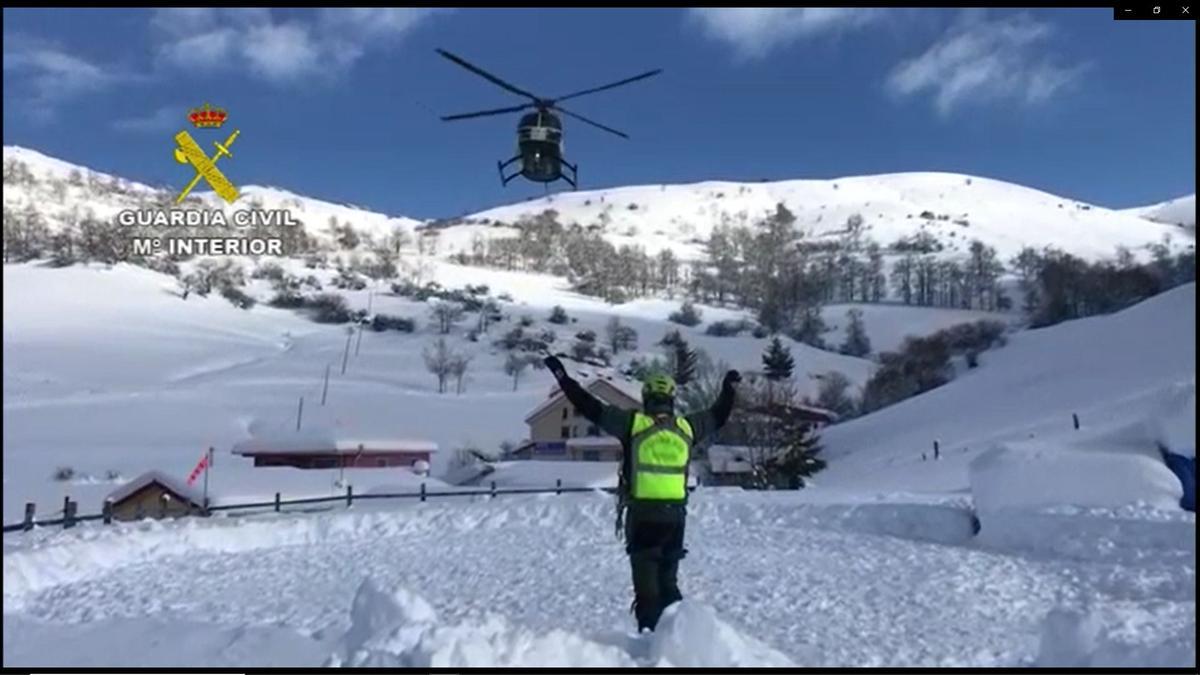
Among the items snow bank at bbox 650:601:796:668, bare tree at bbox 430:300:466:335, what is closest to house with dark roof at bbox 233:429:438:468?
snow bank at bbox 650:601:796:668

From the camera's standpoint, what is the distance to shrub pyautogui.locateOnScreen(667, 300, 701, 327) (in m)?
105

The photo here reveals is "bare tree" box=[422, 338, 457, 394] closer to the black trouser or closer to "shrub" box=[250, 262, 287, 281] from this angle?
"shrub" box=[250, 262, 287, 281]

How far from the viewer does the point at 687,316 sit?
10706 cm

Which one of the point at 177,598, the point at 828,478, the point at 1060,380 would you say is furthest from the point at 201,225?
the point at 1060,380

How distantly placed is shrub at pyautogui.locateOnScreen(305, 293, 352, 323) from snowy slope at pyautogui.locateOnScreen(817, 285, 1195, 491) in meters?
54.2

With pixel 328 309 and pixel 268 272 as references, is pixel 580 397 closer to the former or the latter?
pixel 328 309

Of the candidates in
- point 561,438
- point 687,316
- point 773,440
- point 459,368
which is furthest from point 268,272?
point 773,440

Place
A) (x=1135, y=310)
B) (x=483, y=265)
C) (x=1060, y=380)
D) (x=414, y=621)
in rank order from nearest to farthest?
(x=414, y=621) < (x=1060, y=380) < (x=1135, y=310) < (x=483, y=265)

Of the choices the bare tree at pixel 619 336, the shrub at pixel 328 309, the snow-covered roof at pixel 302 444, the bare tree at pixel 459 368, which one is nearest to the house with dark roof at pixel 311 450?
the snow-covered roof at pixel 302 444

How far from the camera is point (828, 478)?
125 feet

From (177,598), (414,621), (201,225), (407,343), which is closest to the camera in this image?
(414,621)

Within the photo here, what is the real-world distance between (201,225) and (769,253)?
164846 mm

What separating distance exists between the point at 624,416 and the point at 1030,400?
151 feet

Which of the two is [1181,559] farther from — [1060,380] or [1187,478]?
[1060,380]
